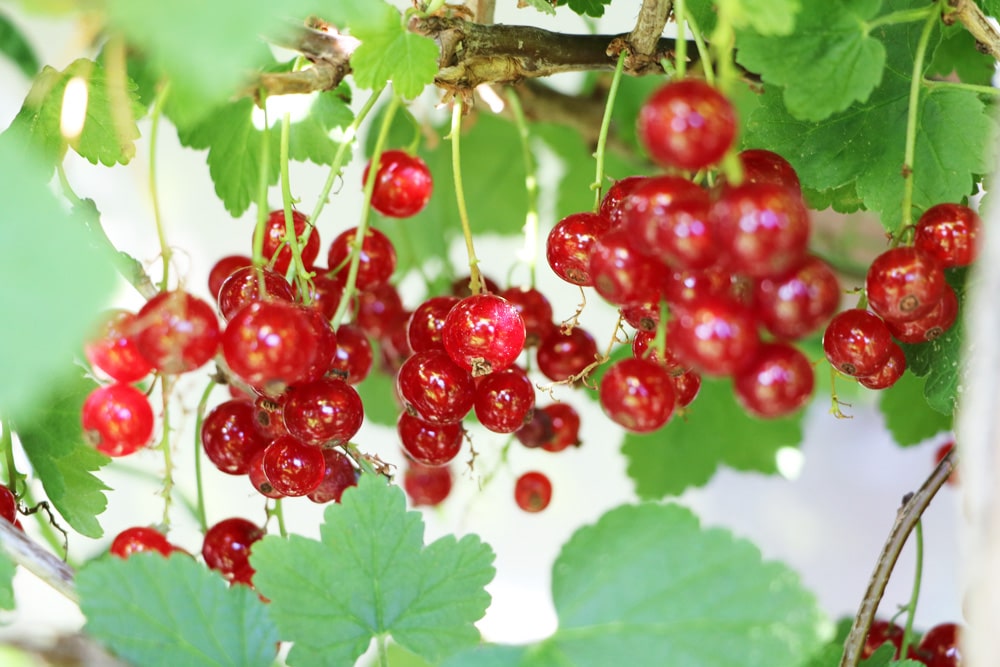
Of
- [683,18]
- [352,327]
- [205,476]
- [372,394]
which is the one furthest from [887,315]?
[205,476]

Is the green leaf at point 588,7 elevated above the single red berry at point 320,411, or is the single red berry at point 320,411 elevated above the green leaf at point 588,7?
the green leaf at point 588,7

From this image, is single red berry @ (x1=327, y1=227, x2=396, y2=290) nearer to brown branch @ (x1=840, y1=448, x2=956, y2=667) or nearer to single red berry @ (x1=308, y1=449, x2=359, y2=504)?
single red berry @ (x1=308, y1=449, x2=359, y2=504)

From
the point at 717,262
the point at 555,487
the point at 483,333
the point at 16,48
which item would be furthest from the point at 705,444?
the point at 16,48

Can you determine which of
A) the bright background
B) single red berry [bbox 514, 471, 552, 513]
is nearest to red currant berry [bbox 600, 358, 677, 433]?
single red berry [bbox 514, 471, 552, 513]

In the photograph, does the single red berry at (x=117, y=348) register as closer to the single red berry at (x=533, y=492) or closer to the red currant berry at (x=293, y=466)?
the red currant berry at (x=293, y=466)

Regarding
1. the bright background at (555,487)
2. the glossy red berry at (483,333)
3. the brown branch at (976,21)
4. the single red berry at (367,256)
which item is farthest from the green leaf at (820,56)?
the bright background at (555,487)

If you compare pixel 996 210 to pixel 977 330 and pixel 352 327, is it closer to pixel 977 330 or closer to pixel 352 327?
pixel 977 330
